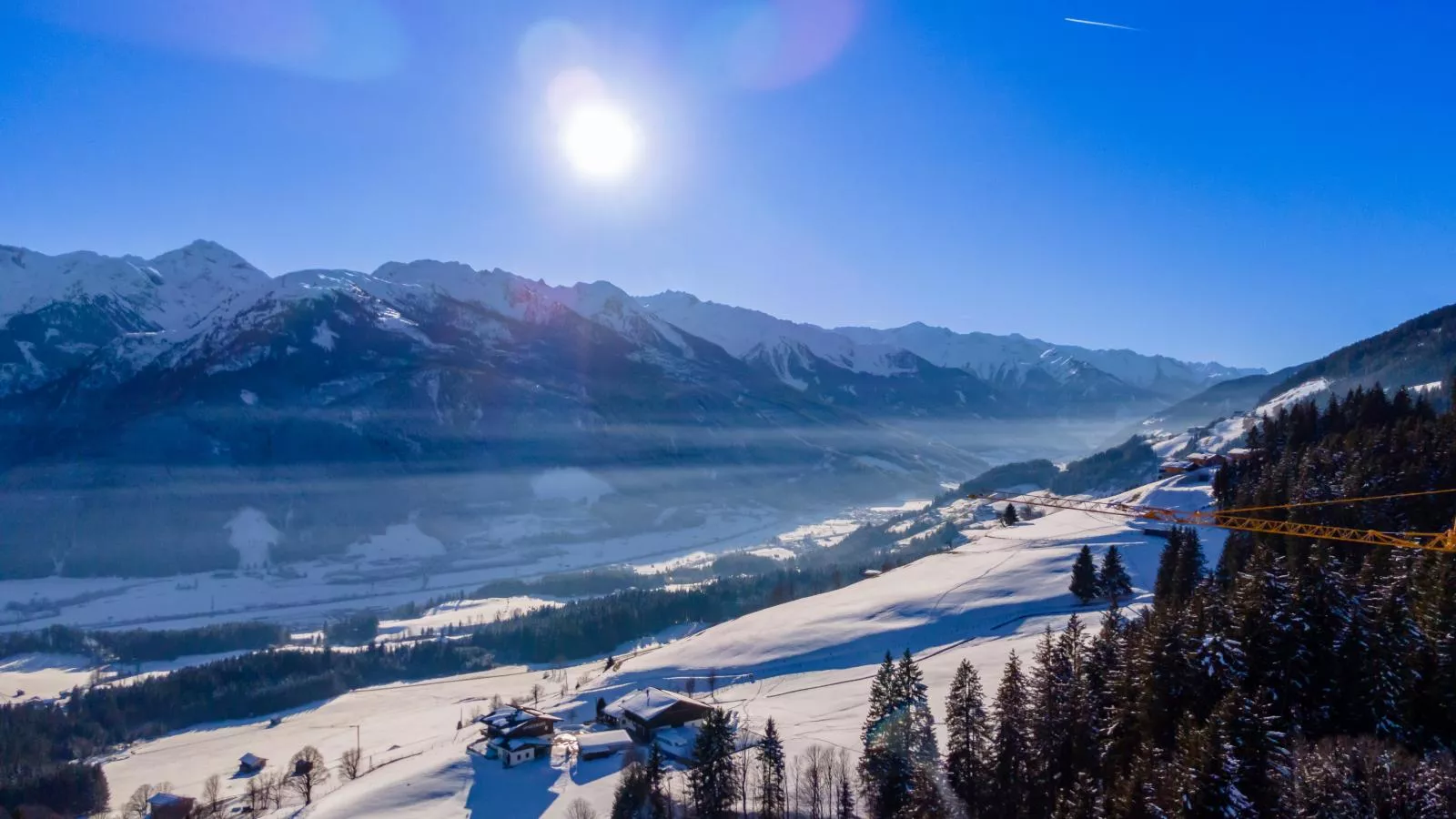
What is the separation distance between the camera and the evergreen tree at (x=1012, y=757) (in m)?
27.7

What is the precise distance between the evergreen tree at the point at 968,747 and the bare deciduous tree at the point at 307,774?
34726 mm

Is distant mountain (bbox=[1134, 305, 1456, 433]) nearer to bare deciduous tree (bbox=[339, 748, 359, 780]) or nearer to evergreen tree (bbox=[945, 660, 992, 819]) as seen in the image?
evergreen tree (bbox=[945, 660, 992, 819])

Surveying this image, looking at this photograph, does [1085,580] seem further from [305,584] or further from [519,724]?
[305,584]

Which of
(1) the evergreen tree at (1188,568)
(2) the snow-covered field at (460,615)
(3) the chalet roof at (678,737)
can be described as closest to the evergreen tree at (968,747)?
(1) the evergreen tree at (1188,568)

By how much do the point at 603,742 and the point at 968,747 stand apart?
72.2ft

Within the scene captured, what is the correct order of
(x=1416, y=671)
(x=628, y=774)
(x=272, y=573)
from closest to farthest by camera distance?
1. (x=1416, y=671)
2. (x=628, y=774)
3. (x=272, y=573)

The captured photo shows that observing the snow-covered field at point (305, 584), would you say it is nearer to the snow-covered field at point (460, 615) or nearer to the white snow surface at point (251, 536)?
the white snow surface at point (251, 536)

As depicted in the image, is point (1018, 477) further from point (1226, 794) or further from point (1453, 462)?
point (1226, 794)

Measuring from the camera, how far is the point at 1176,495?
255ft

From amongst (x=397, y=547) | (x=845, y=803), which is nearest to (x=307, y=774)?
(x=845, y=803)

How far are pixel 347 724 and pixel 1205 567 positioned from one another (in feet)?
225

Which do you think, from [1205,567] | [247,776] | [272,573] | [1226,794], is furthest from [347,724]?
[272,573]

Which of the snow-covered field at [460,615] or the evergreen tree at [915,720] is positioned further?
the snow-covered field at [460,615]

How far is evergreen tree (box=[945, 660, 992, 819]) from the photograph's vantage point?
28.9 metres
